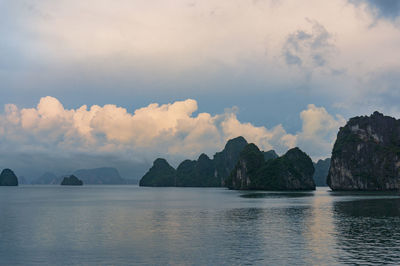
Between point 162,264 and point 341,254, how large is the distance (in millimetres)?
19886

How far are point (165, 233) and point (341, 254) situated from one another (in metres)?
27.3

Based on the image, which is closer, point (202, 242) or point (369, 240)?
point (202, 242)

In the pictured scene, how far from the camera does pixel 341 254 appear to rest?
4344cm

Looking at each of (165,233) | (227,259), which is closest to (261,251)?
(227,259)

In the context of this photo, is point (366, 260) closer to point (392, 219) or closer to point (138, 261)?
point (138, 261)

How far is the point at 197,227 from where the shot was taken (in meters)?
68.0

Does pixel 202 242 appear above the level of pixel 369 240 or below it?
below

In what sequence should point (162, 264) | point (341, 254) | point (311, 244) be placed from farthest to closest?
point (311, 244) < point (341, 254) < point (162, 264)

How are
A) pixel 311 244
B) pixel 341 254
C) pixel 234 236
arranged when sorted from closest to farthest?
1. pixel 341 254
2. pixel 311 244
3. pixel 234 236

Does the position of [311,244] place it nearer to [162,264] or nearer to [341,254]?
[341,254]

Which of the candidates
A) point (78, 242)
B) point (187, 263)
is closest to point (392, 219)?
point (187, 263)

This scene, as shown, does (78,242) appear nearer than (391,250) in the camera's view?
No

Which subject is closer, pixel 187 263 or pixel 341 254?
→ pixel 187 263

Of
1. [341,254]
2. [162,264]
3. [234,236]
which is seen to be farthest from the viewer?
[234,236]
